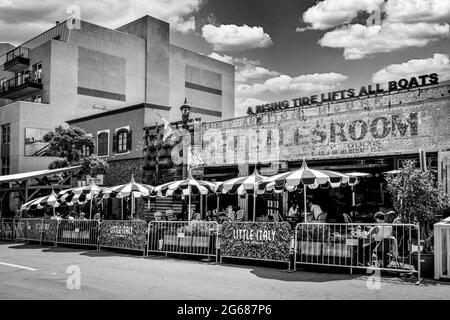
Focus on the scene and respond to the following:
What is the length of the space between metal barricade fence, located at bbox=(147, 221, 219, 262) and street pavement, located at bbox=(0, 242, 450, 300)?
1.76 ft

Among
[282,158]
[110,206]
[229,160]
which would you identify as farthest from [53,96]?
[282,158]

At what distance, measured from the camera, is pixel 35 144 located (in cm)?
3628

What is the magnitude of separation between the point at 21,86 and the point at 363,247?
114 feet

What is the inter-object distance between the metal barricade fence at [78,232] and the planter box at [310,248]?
852cm

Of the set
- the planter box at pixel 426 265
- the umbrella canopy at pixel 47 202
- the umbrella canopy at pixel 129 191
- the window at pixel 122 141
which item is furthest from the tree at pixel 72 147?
the planter box at pixel 426 265

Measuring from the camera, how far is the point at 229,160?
21.9 metres

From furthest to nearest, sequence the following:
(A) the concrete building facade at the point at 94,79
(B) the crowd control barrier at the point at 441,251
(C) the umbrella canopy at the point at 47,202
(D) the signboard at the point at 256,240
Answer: (A) the concrete building facade at the point at 94,79
(C) the umbrella canopy at the point at 47,202
(D) the signboard at the point at 256,240
(B) the crowd control barrier at the point at 441,251

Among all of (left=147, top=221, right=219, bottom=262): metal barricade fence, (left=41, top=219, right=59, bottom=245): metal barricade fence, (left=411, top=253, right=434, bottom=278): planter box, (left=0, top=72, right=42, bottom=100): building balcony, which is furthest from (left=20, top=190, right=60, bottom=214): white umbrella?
(left=0, top=72, right=42, bottom=100): building balcony

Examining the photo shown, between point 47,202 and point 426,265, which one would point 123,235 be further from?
point 426,265

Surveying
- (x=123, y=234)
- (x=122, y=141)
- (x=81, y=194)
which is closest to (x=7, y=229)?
(x=81, y=194)

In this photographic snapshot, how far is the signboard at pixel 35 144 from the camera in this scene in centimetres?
3588

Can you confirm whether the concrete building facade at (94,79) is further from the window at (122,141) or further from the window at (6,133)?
the window at (122,141)

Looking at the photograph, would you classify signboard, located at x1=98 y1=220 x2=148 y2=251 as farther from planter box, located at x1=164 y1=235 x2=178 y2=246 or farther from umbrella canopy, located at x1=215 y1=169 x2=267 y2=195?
umbrella canopy, located at x1=215 y1=169 x2=267 y2=195
